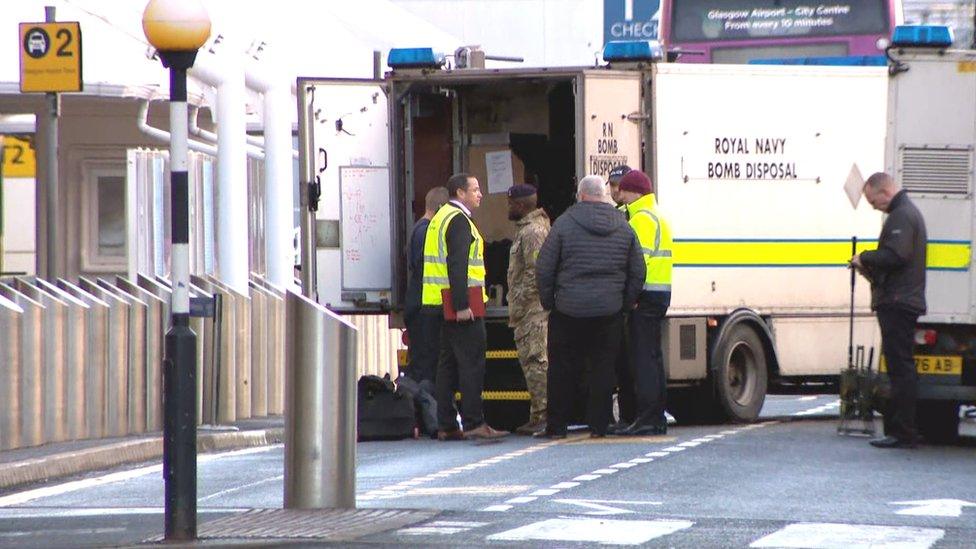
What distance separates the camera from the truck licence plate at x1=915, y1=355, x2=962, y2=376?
48.6 ft

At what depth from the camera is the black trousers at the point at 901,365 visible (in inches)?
576

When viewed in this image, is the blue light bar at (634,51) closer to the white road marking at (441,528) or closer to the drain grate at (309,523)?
the drain grate at (309,523)

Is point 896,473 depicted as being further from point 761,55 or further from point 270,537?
point 761,55

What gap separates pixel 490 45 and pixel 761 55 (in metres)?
19.2

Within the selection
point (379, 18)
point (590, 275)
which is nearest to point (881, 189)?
point (590, 275)

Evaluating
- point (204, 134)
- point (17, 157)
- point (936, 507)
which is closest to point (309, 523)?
point (936, 507)

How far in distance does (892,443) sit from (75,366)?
541 cm

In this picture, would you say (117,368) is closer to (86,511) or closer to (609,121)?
(609,121)

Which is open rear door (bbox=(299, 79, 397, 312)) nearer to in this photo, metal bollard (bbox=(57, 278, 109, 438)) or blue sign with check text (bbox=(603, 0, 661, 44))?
metal bollard (bbox=(57, 278, 109, 438))

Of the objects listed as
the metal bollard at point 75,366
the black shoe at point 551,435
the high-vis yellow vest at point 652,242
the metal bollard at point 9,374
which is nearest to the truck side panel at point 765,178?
the high-vis yellow vest at point 652,242

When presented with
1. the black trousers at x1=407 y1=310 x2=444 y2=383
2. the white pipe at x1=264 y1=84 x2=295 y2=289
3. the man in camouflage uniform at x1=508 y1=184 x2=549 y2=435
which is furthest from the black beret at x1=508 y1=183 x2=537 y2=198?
the white pipe at x1=264 y1=84 x2=295 y2=289

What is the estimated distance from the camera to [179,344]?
10398 mm

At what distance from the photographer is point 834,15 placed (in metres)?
21.5

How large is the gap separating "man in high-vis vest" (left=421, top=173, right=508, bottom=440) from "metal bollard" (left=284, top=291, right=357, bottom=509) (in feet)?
14.6
